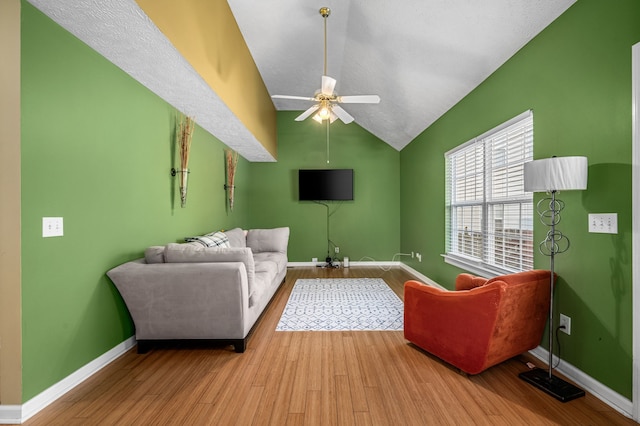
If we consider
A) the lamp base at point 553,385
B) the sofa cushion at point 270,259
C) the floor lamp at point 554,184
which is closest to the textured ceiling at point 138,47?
the sofa cushion at point 270,259

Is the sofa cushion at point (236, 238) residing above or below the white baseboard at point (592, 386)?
above

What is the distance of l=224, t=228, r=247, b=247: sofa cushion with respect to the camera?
14.2 ft

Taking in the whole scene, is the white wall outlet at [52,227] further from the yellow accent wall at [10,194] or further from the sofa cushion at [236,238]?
the sofa cushion at [236,238]

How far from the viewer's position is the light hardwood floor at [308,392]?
173 cm

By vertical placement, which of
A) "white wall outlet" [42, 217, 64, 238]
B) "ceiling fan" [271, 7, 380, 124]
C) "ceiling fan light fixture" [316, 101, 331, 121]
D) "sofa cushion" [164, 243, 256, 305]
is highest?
"ceiling fan" [271, 7, 380, 124]

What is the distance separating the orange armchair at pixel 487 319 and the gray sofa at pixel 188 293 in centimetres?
147

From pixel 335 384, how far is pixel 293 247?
4516mm

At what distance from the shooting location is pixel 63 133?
1960 mm

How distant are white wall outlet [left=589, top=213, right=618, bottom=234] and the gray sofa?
241cm

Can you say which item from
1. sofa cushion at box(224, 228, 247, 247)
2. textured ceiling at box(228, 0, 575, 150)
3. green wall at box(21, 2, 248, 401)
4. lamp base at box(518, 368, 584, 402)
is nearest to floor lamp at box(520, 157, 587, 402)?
lamp base at box(518, 368, 584, 402)

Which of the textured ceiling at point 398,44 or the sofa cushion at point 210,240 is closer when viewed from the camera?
the textured ceiling at point 398,44

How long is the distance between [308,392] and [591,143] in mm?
2404

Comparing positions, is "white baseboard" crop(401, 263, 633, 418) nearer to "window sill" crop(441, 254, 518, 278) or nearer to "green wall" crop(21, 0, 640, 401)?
"green wall" crop(21, 0, 640, 401)

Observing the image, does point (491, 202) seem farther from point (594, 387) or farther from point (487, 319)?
point (594, 387)
